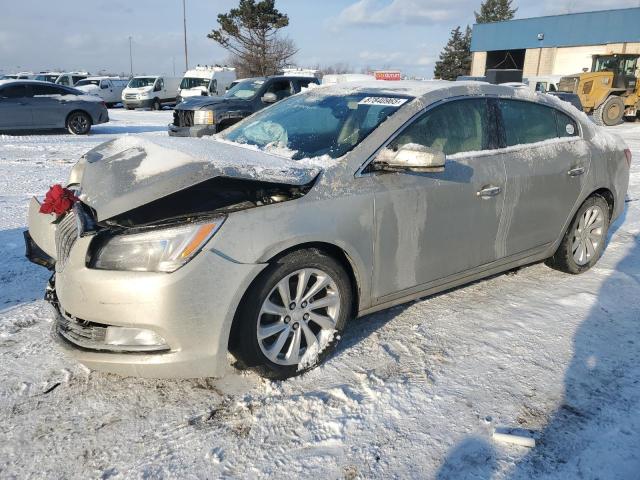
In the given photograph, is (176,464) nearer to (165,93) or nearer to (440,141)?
(440,141)

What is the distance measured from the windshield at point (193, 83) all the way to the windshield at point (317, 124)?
26.2 m

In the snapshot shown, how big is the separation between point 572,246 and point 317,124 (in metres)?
2.51

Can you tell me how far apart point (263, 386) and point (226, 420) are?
325 mm

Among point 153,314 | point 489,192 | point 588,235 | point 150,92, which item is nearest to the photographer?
point 153,314

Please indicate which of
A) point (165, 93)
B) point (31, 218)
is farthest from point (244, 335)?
point (165, 93)

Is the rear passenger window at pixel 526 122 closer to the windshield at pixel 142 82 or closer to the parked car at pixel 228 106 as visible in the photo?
the parked car at pixel 228 106

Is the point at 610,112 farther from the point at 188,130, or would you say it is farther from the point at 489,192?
the point at 489,192

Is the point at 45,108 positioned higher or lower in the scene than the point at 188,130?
higher

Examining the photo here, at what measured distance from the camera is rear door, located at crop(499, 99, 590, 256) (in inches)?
149

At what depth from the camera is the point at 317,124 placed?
3.58m

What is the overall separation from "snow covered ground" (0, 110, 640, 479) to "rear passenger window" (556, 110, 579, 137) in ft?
4.69

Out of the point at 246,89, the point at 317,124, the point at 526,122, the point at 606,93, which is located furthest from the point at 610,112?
the point at 317,124

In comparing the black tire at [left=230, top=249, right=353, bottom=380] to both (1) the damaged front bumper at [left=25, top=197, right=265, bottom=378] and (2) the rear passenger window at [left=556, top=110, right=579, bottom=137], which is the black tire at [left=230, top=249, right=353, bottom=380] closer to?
(1) the damaged front bumper at [left=25, top=197, right=265, bottom=378]

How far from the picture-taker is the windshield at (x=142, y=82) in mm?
27656
